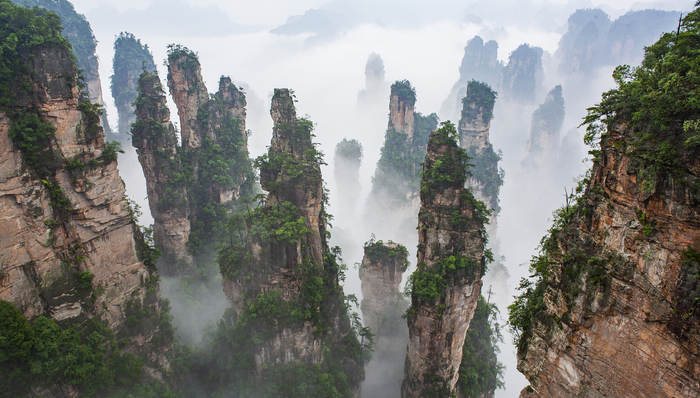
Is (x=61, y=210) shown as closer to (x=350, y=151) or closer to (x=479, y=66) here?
(x=350, y=151)

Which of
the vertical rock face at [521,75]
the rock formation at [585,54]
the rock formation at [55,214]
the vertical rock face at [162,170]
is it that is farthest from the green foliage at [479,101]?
the rock formation at [585,54]

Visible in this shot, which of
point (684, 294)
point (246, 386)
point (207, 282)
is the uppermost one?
point (684, 294)

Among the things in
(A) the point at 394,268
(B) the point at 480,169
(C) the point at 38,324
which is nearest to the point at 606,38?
(B) the point at 480,169

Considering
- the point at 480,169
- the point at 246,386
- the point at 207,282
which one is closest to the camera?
the point at 246,386

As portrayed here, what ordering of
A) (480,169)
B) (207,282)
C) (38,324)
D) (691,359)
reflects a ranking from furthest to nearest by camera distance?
(480,169)
(207,282)
(38,324)
(691,359)

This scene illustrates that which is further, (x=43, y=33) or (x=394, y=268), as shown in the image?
(x=394, y=268)

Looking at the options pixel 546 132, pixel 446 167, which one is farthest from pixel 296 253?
pixel 546 132

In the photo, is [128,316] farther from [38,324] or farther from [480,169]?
[480,169]

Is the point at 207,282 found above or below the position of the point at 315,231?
below
